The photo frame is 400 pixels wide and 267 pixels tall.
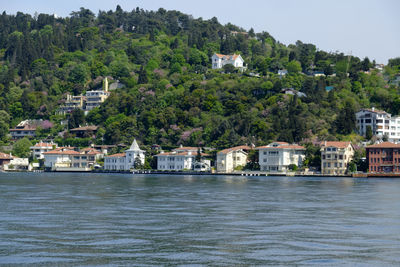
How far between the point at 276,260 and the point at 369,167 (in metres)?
77.8

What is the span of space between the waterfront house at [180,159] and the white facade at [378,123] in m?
27.6

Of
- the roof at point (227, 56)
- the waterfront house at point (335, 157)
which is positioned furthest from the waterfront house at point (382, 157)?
the roof at point (227, 56)

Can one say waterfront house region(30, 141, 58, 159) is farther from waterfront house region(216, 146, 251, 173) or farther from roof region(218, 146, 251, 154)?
roof region(218, 146, 251, 154)

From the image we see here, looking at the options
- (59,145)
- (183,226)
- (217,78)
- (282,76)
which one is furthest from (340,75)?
(183,226)

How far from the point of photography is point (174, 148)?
122438mm

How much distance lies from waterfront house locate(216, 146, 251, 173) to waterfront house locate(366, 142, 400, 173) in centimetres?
2140

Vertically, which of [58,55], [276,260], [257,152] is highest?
[58,55]

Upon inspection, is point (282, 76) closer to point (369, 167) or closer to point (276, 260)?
point (369, 167)

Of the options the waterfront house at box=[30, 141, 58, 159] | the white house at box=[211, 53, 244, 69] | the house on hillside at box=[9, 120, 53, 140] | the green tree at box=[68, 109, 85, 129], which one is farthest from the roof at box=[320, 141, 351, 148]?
the house on hillside at box=[9, 120, 53, 140]

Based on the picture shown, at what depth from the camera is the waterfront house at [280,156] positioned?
10525 cm

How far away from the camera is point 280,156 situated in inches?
4139

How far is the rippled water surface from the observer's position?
24.1 m

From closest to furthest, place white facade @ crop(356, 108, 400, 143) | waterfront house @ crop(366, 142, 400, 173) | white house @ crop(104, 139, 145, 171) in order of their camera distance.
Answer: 1. waterfront house @ crop(366, 142, 400, 173)
2. white facade @ crop(356, 108, 400, 143)
3. white house @ crop(104, 139, 145, 171)

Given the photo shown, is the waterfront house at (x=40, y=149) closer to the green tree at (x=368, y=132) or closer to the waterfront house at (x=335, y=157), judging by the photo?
the waterfront house at (x=335, y=157)
